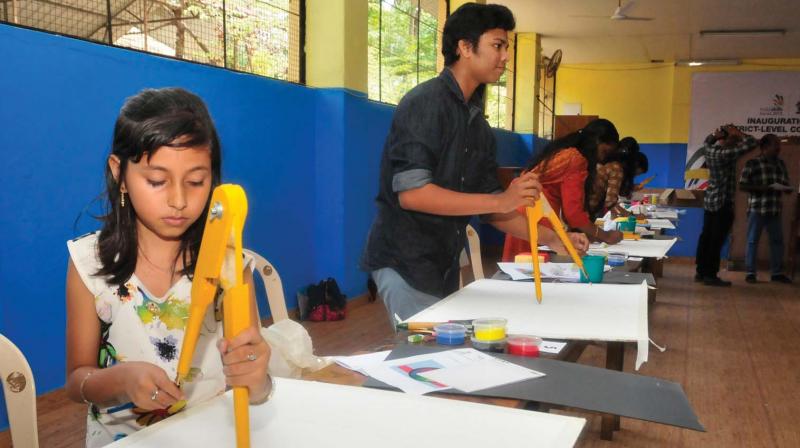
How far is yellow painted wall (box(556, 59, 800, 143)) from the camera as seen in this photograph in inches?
495

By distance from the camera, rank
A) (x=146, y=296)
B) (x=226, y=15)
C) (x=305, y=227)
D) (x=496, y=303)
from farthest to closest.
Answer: (x=305, y=227) → (x=226, y=15) → (x=496, y=303) → (x=146, y=296)

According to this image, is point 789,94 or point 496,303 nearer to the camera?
point 496,303

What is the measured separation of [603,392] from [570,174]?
74.9 inches

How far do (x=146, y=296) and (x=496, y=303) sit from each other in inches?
36.6

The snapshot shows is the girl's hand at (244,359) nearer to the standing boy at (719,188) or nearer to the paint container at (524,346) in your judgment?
the paint container at (524,346)

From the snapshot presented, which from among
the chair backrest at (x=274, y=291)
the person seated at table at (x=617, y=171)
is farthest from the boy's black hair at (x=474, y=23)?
the person seated at table at (x=617, y=171)

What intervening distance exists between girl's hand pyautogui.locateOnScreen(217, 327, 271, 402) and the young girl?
18 cm

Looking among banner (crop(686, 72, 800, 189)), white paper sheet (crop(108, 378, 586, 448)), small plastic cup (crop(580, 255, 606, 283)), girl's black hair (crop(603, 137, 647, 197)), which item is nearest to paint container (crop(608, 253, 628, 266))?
small plastic cup (crop(580, 255, 606, 283))

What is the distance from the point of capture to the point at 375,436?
0.89 m

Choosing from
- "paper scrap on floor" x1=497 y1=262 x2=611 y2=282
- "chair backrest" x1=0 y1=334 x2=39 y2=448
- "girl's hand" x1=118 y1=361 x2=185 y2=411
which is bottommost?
"chair backrest" x1=0 y1=334 x2=39 y2=448

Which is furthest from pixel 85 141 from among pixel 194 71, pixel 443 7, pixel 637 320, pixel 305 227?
pixel 443 7

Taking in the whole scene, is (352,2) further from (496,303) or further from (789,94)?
(789,94)

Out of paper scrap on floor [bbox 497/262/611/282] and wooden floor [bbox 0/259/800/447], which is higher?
paper scrap on floor [bbox 497/262/611/282]

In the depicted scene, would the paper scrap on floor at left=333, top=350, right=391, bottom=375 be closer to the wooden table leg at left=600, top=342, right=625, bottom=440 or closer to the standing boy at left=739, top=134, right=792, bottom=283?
the wooden table leg at left=600, top=342, right=625, bottom=440
